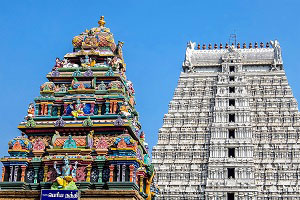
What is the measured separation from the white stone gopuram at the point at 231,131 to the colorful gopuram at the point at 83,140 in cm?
3076

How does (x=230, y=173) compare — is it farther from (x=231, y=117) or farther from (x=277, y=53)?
(x=277, y=53)

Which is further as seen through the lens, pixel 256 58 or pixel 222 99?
pixel 256 58

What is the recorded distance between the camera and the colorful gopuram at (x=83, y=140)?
23.8 m

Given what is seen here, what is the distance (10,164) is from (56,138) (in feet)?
7.26

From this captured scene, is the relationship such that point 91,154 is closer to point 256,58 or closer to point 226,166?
point 226,166

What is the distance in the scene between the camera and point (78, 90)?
26656mm

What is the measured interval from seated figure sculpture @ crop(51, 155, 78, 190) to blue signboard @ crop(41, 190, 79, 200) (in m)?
0.18

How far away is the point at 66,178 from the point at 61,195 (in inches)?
27.8

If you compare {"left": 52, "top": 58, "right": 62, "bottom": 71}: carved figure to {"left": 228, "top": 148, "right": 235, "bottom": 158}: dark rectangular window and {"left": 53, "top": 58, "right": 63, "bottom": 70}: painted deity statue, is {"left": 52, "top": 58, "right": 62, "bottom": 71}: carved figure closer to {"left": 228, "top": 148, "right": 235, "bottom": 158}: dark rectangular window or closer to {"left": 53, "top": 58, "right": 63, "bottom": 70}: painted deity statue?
{"left": 53, "top": 58, "right": 63, "bottom": 70}: painted deity statue

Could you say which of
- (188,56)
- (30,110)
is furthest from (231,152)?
(30,110)

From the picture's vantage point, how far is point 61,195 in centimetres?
2344

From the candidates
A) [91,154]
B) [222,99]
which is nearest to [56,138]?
[91,154]

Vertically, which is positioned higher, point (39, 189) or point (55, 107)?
point (55, 107)

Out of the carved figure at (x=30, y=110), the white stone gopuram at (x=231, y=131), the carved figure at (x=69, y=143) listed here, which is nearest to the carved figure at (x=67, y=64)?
the carved figure at (x=30, y=110)
